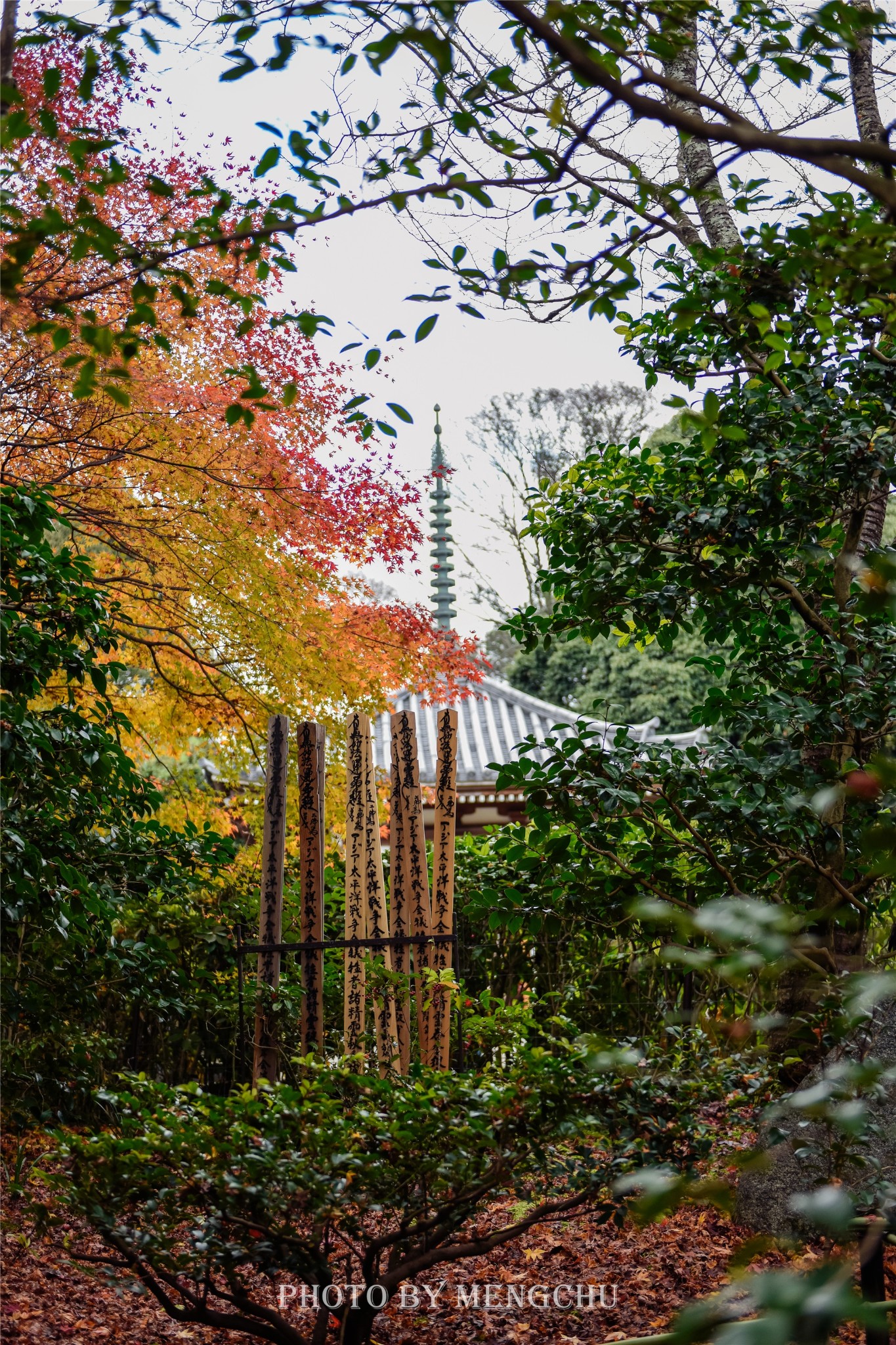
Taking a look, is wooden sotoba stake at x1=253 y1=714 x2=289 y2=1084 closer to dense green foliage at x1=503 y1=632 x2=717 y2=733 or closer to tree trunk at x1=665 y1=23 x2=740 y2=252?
tree trunk at x1=665 y1=23 x2=740 y2=252

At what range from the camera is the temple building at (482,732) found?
419 inches

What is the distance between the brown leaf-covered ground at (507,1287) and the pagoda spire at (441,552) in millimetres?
10135

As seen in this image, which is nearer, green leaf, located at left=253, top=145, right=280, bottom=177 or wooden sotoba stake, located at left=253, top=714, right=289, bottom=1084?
green leaf, located at left=253, top=145, right=280, bottom=177

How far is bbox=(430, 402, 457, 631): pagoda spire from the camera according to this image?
45.9 ft

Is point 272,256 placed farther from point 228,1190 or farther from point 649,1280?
point 649,1280

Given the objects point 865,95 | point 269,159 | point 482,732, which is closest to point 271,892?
point 269,159

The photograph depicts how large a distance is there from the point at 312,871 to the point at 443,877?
452mm

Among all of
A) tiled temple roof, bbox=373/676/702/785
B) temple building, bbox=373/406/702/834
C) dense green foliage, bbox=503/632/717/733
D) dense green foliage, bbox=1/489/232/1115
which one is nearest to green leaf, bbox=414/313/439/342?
dense green foliage, bbox=1/489/232/1115

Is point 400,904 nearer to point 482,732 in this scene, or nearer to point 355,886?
point 355,886

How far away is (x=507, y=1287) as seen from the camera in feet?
10.8

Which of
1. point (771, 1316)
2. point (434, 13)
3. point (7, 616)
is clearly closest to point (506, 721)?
point (7, 616)

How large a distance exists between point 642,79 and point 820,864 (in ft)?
7.84

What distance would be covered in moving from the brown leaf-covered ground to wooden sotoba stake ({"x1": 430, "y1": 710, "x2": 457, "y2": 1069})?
2.33ft

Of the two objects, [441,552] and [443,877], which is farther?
[441,552]
